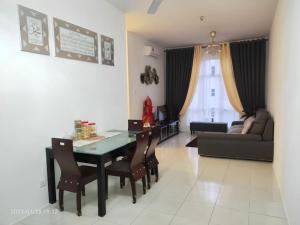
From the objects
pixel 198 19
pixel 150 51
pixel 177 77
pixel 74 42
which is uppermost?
pixel 198 19

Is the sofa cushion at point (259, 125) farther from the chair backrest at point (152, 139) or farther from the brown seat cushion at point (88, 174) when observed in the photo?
the brown seat cushion at point (88, 174)

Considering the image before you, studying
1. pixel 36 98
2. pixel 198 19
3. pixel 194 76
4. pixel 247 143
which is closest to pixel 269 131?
pixel 247 143

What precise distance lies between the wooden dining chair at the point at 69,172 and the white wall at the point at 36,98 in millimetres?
305

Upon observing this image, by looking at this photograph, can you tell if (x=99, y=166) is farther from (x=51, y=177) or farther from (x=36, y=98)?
(x=36, y=98)

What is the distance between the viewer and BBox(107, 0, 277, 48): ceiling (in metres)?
3.63

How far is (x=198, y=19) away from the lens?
432cm

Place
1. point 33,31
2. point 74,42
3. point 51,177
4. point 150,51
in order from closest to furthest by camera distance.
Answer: point 33,31 → point 51,177 → point 74,42 → point 150,51

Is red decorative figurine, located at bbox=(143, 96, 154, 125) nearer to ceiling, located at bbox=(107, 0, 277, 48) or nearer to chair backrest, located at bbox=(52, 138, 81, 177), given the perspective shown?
ceiling, located at bbox=(107, 0, 277, 48)

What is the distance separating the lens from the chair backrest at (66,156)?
229cm

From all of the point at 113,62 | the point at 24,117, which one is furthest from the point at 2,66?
the point at 113,62

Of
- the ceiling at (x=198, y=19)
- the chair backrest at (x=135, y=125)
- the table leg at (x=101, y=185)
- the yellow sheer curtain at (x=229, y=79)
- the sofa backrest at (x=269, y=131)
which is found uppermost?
the ceiling at (x=198, y=19)

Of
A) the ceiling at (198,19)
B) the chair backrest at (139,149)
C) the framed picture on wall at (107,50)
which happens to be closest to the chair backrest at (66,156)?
the chair backrest at (139,149)

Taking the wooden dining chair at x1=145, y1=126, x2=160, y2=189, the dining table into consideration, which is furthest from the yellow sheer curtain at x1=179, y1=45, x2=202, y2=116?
the dining table

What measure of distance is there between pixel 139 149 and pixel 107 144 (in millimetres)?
389
